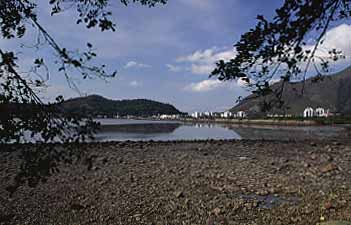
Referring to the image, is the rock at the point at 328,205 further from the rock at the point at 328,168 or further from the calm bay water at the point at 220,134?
the calm bay water at the point at 220,134

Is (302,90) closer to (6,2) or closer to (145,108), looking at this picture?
(6,2)

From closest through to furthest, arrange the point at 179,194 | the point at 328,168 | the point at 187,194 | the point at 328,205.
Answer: the point at 328,205 → the point at 179,194 → the point at 187,194 → the point at 328,168

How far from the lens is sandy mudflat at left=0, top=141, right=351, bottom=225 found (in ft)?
30.8

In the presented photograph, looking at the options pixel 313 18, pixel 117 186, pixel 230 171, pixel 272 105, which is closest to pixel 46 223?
pixel 117 186

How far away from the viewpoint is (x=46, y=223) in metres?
9.20

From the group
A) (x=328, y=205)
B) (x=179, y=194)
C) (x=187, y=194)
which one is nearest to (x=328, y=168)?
(x=328, y=205)

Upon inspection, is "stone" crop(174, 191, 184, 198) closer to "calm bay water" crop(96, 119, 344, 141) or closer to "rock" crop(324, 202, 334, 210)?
"rock" crop(324, 202, 334, 210)

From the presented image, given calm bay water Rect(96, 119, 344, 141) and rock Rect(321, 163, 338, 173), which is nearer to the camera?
rock Rect(321, 163, 338, 173)

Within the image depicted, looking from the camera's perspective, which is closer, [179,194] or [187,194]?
[179,194]

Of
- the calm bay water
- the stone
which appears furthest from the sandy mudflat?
the calm bay water

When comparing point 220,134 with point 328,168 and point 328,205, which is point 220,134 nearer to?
point 328,168

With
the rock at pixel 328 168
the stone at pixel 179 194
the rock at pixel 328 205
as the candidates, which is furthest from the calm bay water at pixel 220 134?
the rock at pixel 328 205

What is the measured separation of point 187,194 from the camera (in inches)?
460

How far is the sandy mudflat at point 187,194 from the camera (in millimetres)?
9391
